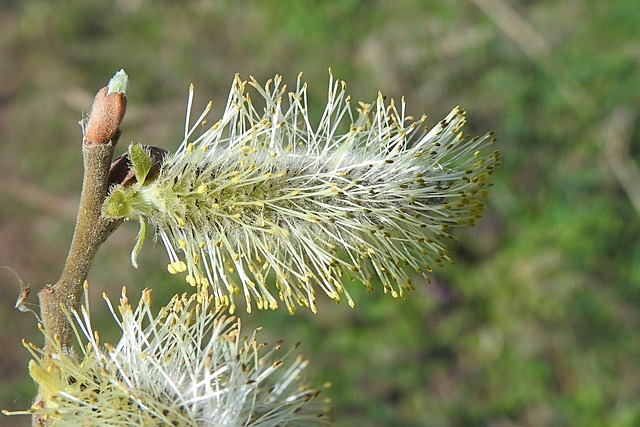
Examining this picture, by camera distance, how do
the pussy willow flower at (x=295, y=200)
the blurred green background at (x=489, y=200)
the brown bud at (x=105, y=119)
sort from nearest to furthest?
the brown bud at (x=105, y=119), the pussy willow flower at (x=295, y=200), the blurred green background at (x=489, y=200)

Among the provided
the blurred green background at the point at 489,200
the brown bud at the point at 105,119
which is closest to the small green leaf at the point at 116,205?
the brown bud at the point at 105,119

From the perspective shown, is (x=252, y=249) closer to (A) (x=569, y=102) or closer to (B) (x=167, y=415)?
(B) (x=167, y=415)

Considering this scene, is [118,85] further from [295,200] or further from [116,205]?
[295,200]

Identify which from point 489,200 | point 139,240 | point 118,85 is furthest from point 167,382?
point 489,200

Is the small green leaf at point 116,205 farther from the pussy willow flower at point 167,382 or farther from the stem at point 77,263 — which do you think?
the pussy willow flower at point 167,382

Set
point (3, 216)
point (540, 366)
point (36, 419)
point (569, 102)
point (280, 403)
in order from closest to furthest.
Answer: point (36, 419)
point (280, 403)
point (540, 366)
point (569, 102)
point (3, 216)

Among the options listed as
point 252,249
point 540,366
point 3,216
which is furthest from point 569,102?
point 3,216

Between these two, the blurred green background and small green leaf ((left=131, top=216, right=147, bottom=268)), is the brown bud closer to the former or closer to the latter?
small green leaf ((left=131, top=216, right=147, bottom=268))
